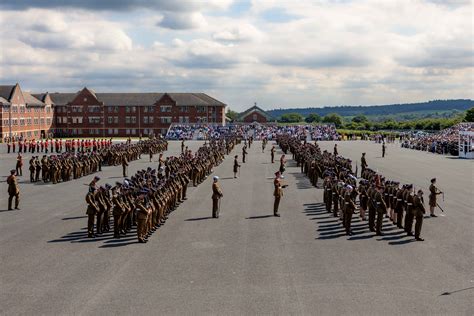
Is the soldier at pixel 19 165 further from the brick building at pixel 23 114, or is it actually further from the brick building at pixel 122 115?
the brick building at pixel 122 115

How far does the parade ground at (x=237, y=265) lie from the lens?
10.4 metres

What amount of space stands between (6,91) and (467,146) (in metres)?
71.4

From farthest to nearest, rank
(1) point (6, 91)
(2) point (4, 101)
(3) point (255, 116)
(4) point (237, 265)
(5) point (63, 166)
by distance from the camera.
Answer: (3) point (255, 116) < (1) point (6, 91) < (2) point (4, 101) < (5) point (63, 166) < (4) point (237, 265)

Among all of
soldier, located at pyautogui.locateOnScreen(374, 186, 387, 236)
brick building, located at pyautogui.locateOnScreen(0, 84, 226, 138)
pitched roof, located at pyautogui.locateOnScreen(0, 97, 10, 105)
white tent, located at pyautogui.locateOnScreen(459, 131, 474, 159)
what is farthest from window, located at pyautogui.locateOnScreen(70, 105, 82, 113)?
soldier, located at pyautogui.locateOnScreen(374, 186, 387, 236)

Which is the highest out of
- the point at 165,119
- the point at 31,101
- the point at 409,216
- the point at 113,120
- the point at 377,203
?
the point at 31,101

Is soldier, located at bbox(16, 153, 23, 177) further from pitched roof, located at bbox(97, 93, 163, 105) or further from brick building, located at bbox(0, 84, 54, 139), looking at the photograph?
pitched roof, located at bbox(97, 93, 163, 105)

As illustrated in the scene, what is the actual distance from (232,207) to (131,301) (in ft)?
38.0

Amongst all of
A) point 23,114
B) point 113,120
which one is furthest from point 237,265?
point 113,120

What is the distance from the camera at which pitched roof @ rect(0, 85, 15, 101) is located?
8974cm

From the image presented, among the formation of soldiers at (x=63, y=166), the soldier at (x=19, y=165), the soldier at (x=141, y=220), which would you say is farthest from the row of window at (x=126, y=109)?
the soldier at (x=141, y=220)

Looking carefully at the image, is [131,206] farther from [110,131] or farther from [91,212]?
[110,131]

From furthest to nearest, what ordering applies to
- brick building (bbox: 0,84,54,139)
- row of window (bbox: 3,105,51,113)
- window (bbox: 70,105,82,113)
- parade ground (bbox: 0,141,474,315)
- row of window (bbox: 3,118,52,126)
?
1. window (bbox: 70,105,82,113)
2. row of window (bbox: 3,105,51,113)
3. row of window (bbox: 3,118,52,126)
4. brick building (bbox: 0,84,54,139)
5. parade ground (bbox: 0,141,474,315)

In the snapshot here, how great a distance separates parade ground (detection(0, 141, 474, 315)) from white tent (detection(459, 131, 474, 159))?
3068 cm

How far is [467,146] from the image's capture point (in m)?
51.1
